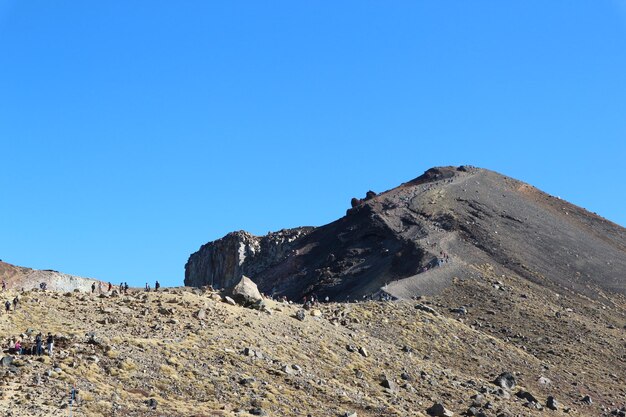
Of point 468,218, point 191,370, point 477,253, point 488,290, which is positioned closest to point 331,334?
point 191,370

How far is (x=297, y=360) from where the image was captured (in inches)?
1817

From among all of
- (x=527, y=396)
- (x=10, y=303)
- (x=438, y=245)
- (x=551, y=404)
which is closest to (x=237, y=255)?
(x=438, y=245)

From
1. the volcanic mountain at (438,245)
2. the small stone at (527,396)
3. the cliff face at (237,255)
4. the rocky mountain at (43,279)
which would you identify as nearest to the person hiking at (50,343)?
the small stone at (527,396)

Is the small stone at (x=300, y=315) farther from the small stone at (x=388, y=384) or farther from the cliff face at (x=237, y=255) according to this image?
the cliff face at (x=237, y=255)

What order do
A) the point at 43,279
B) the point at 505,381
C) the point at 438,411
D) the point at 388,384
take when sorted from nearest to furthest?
the point at 438,411, the point at 388,384, the point at 505,381, the point at 43,279

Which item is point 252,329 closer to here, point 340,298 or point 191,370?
point 191,370

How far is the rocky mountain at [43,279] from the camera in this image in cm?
8831

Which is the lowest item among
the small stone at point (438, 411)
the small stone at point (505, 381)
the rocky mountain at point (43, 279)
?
the small stone at point (438, 411)

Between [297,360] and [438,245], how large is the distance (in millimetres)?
50093

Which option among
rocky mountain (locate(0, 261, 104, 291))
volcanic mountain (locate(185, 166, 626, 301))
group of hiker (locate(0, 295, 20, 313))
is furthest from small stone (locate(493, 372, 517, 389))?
rocky mountain (locate(0, 261, 104, 291))

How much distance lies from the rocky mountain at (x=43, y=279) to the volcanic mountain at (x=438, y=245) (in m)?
22.5

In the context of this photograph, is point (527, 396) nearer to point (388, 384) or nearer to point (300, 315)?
point (388, 384)

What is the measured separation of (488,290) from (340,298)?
47.5 feet

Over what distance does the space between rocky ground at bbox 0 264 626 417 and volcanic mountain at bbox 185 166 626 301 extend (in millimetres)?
13746
